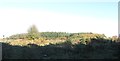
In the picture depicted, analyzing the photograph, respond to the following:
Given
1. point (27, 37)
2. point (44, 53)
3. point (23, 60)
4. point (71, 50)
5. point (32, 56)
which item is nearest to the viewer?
point (23, 60)

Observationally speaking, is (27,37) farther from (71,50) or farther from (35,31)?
(71,50)

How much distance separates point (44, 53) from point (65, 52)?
1.13 meters

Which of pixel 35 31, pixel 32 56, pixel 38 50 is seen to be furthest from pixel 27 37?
pixel 32 56

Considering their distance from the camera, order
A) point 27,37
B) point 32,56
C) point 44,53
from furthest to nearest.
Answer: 1. point 27,37
2. point 44,53
3. point 32,56

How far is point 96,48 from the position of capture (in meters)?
14.2

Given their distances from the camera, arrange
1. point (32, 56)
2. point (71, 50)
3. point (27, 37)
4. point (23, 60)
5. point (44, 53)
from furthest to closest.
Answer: point (27, 37) → point (71, 50) → point (44, 53) → point (32, 56) → point (23, 60)

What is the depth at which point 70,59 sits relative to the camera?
36.0 ft

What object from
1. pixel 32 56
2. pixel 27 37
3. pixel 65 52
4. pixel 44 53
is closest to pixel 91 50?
pixel 65 52

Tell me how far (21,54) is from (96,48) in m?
4.52

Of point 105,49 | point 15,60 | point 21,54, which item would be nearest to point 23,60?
point 15,60

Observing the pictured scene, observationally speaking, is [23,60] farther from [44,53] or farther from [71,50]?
[71,50]

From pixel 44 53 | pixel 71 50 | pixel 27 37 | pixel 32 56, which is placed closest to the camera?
pixel 32 56

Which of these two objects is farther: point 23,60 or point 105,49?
point 105,49

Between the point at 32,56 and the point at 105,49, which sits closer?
the point at 32,56
